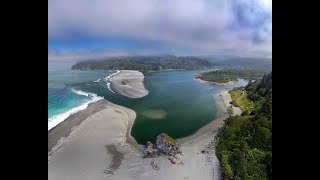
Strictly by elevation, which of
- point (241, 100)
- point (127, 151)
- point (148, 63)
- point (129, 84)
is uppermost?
point (148, 63)

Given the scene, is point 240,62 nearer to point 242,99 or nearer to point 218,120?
point 242,99

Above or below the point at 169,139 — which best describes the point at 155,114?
above

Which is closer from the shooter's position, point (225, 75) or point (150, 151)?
point (150, 151)

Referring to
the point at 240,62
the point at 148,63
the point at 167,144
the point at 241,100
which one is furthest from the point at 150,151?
the point at 240,62

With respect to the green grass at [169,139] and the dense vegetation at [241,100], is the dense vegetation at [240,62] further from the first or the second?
the green grass at [169,139]
